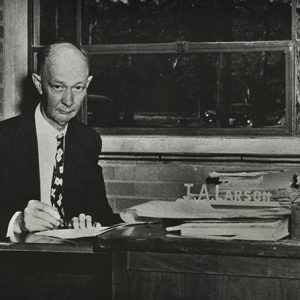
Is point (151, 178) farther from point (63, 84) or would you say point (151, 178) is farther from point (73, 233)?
point (73, 233)

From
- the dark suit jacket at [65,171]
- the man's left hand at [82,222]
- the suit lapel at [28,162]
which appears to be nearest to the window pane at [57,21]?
the dark suit jacket at [65,171]

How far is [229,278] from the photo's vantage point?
126 centimetres

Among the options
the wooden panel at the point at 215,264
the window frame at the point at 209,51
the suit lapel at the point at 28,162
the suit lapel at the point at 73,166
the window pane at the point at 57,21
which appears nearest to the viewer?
the wooden panel at the point at 215,264

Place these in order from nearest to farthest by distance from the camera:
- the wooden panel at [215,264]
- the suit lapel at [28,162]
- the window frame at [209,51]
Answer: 1. the wooden panel at [215,264]
2. the suit lapel at [28,162]
3. the window frame at [209,51]

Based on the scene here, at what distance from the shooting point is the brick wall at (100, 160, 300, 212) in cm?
356

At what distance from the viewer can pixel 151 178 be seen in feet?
11.9

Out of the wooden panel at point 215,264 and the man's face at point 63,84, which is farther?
the man's face at point 63,84

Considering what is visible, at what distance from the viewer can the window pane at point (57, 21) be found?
149 inches

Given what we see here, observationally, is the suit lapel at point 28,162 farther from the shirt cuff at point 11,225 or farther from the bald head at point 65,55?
the shirt cuff at point 11,225

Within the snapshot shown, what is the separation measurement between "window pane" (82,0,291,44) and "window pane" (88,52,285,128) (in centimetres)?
12

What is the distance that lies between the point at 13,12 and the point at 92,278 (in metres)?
2.39

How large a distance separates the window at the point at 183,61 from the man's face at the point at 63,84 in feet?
3.64

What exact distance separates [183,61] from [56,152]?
1284 millimetres

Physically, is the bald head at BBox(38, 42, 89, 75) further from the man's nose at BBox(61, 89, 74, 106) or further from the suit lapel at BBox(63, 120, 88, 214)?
the suit lapel at BBox(63, 120, 88, 214)
